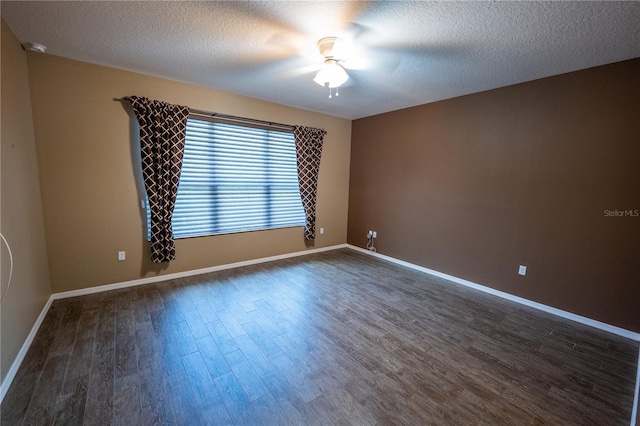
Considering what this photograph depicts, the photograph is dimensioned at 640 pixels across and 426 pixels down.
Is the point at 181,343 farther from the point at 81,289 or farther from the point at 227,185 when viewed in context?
the point at 227,185

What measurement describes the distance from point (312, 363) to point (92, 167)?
3.04m

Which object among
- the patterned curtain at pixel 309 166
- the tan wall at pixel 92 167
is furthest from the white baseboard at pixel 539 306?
the tan wall at pixel 92 167

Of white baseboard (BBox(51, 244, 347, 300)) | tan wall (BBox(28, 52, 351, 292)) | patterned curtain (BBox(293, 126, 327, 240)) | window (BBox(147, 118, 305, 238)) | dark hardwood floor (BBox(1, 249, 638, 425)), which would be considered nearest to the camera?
dark hardwood floor (BBox(1, 249, 638, 425))

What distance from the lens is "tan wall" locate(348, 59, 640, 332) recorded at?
2.41 meters

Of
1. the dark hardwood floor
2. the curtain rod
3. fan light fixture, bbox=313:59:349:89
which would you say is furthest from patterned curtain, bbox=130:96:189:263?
fan light fixture, bbox=313:59:349:89

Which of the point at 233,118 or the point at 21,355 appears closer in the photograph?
the point at 21,355

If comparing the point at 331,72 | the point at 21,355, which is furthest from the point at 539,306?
the point at 21,355

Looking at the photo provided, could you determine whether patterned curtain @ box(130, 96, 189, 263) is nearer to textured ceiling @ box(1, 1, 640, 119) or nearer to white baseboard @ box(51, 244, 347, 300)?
white baseboard @ box(51, 244, 347, 300)

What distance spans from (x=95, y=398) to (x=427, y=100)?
4505mm

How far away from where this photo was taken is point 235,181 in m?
3.77

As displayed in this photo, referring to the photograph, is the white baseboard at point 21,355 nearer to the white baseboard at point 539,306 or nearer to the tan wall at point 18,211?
the tan wall at point 18,211

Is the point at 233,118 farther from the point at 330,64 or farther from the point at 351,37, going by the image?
the point at 351,37

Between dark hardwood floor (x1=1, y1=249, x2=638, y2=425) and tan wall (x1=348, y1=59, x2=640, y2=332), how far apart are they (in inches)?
19.1

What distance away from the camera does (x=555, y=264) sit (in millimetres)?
2781
